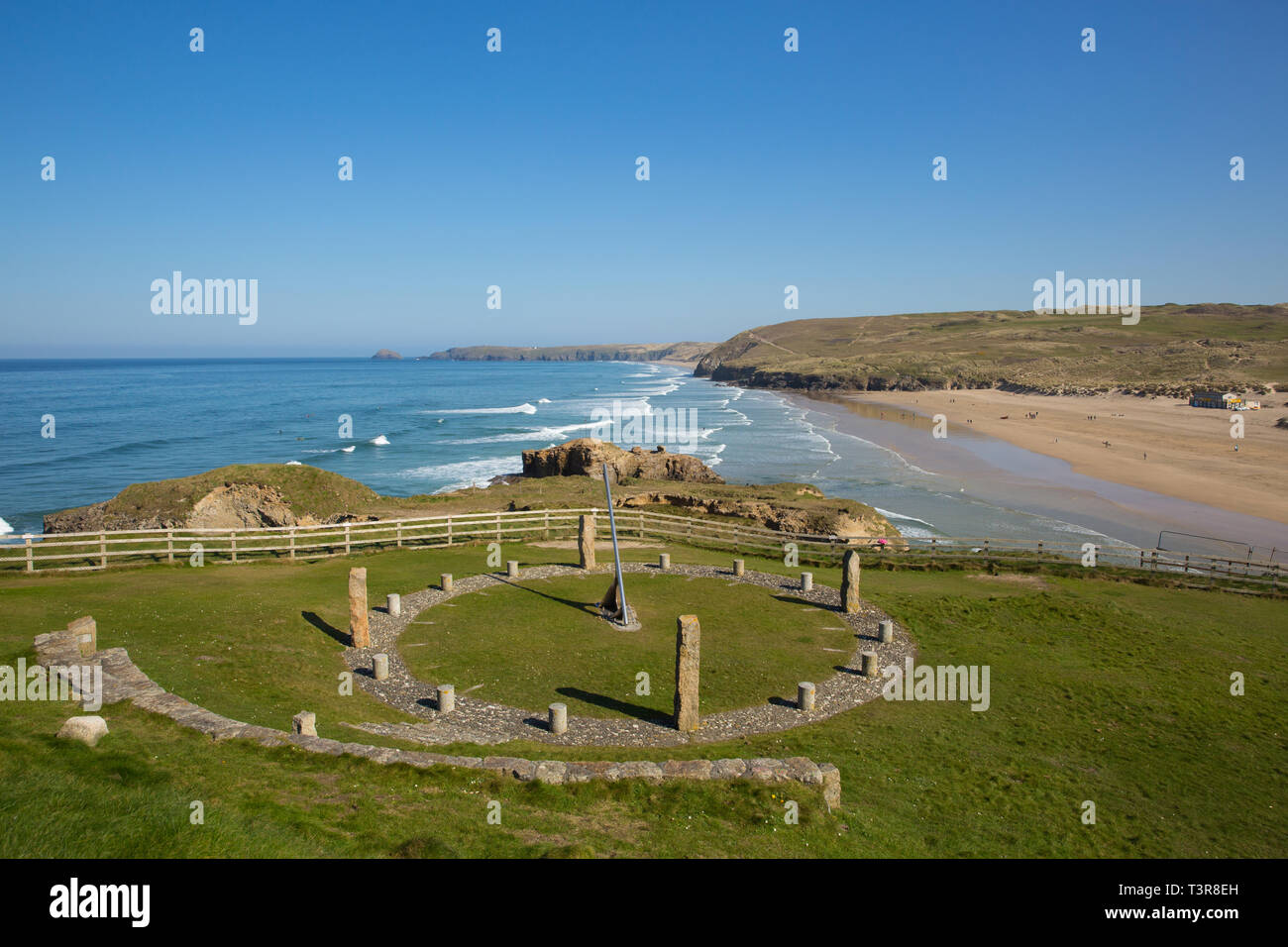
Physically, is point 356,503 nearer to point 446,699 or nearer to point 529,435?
point 446,699

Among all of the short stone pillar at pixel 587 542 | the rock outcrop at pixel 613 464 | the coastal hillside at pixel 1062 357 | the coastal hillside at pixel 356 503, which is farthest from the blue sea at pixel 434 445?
the coastal hillside at pixel 1062 357

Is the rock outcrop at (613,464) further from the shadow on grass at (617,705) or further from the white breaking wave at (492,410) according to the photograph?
the white breaking wave at (492,410)

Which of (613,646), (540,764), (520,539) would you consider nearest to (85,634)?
(540,764)

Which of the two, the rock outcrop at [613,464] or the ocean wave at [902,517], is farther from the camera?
the rock outcrop at [613,464]

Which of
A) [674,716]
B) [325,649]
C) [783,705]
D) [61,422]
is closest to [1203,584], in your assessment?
[783,705]

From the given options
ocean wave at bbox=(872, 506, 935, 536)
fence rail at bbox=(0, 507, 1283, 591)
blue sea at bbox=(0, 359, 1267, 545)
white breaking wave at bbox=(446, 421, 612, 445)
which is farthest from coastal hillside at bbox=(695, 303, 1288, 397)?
fence rail at bbox=(0, 507, 1283, 591)
